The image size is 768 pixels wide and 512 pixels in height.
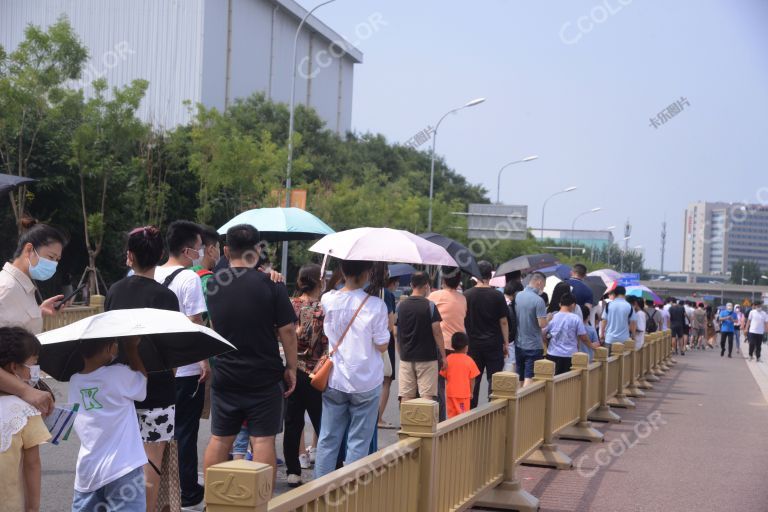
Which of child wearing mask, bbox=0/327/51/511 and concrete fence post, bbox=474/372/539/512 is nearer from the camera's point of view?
child wearing mask, bbox=0/327/51/511

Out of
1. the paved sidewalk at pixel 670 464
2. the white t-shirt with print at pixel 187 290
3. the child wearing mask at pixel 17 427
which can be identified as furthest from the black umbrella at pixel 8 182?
the paved sidewalk at pixel 670 464

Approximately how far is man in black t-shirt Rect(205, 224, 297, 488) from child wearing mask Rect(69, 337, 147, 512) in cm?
131

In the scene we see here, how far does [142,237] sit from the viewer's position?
5.56 meters

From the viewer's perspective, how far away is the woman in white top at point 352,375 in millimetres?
6441

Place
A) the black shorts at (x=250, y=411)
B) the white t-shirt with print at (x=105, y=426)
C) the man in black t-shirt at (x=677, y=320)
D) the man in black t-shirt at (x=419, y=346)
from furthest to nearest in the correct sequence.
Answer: the man in black t-shirt at (x=677, y=320), the man in black t-shirt at (x=419, y=346), the black shorts at (x=250, y=411), the white t-shirt with print at (x=105, y=426)

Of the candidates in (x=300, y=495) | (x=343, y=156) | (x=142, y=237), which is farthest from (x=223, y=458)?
(x=343, y=156)

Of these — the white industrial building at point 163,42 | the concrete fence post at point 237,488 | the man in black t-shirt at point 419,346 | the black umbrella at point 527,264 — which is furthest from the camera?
the white industrial building at point 163,42

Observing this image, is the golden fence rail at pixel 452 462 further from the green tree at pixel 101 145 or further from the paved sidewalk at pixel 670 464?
the green tree at pixel 101 145

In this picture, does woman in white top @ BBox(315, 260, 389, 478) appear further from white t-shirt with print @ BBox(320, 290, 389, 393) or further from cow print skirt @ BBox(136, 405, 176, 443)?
cow print skirt @ BBox(136, 405, 176, 443)

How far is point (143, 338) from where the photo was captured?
16.0 ft

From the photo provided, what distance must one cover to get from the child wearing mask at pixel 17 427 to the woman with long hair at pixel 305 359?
3.09m

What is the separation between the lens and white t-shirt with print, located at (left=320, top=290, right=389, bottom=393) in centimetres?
644

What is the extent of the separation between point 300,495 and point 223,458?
2.56m

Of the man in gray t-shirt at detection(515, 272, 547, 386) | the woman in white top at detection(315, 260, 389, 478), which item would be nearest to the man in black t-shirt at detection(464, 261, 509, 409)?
the man in gray t-shirt at detection(515, 272, 547, 386)
